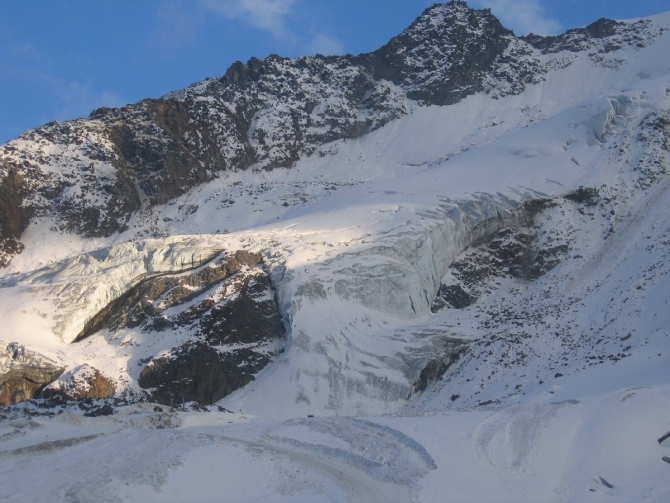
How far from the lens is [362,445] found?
84.8 feet

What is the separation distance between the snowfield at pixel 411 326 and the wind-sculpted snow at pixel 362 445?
0.31 feet

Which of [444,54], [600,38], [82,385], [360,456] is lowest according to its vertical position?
[360,456]

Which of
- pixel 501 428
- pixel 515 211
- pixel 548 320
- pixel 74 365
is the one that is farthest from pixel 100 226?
pixel 501 428

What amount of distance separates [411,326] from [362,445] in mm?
19660

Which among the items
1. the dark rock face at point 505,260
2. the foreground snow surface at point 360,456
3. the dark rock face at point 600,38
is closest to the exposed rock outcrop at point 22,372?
the foreground snow surface at point 360,456

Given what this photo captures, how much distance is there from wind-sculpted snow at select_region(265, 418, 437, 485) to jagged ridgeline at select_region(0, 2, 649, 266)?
42153 mm

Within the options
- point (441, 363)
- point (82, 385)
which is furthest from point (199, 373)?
point (441, 363)

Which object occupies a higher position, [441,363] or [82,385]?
[82,385]

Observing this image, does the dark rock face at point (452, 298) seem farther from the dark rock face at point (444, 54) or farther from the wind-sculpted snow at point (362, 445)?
the dark rock face at point (444, 54)

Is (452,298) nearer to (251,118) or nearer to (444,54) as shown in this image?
(251,118)

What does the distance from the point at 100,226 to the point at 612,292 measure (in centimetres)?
4261

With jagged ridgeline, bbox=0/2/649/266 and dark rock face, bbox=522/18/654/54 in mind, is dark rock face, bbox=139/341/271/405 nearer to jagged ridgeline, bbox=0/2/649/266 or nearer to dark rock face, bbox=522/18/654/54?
jagged ridgeline, bbox=0/2/649/266

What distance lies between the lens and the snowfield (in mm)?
23016

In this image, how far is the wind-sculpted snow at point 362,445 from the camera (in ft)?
77.9
